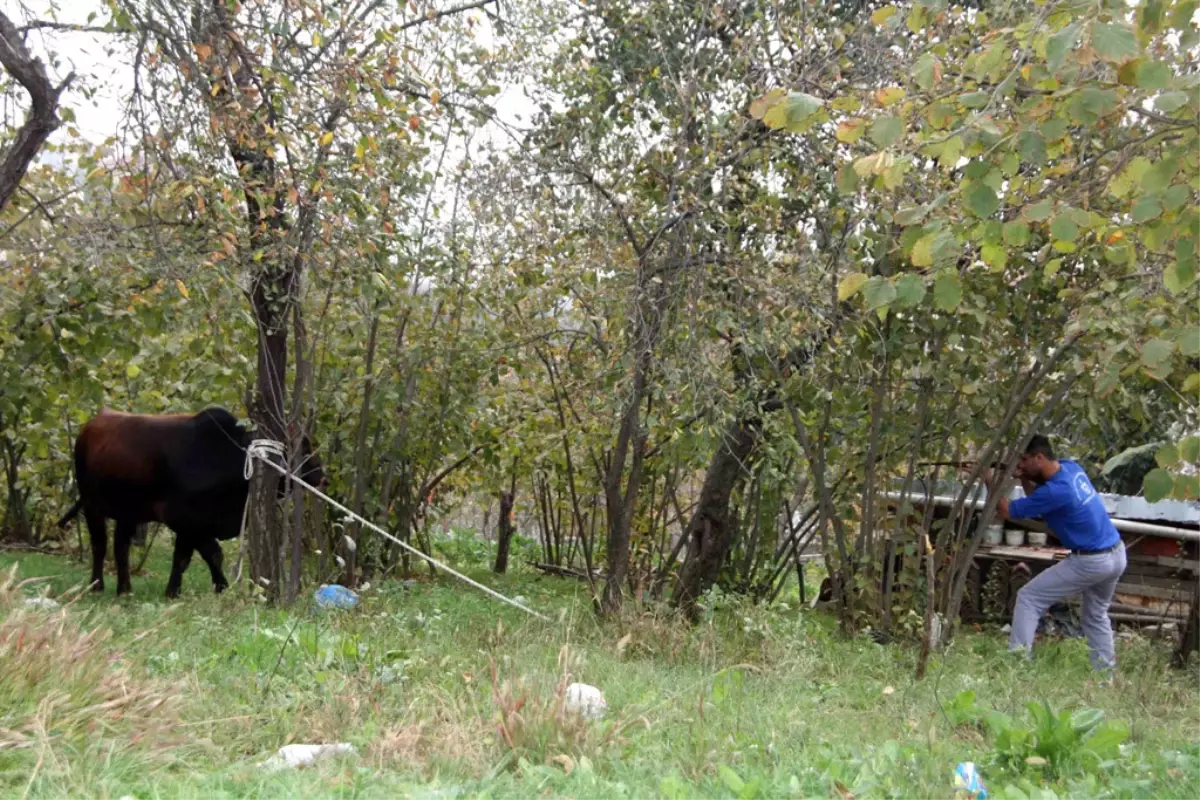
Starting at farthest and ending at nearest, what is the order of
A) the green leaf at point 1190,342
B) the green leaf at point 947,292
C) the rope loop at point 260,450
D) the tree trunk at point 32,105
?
1. the rope loop at point 260,450
2. the tree trunk at point 32,105
3. the green leaf at point 947,292
4. the green leaf at point 1190,342

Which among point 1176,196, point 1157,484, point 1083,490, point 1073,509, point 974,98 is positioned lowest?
point 1073,509

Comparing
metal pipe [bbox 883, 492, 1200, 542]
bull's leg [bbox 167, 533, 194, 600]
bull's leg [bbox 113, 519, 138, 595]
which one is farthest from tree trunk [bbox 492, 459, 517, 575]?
metal pipe [bbox 883, 492, 1200, 542]

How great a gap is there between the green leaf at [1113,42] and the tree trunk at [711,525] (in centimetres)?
595

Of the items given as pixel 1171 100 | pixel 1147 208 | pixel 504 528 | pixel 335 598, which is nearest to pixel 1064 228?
pixel 1147 208

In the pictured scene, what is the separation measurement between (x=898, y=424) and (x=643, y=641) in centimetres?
290

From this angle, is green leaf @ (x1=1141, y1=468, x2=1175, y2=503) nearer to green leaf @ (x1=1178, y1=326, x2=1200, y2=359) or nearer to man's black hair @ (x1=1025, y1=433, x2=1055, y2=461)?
green leaf @ (x1=1178, y1=326, x2=1200, y2=359)

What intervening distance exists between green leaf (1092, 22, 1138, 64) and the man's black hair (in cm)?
518

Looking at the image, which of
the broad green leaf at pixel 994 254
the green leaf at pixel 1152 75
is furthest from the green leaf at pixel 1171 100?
the broad green leaf at pixel 994 254

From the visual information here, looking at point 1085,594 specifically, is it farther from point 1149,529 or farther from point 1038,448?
point 1149,529

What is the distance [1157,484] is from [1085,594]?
14.8 feet

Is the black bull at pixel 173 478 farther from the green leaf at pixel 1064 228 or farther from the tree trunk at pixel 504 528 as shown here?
the green leaf at pixel 1064 228

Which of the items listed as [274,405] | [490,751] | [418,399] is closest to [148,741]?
[490,751]

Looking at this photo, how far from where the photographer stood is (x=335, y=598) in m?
7.50

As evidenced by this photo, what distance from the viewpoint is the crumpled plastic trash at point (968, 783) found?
3912mm
